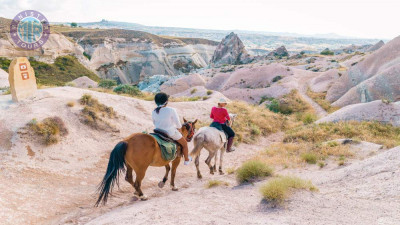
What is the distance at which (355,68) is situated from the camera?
105ft

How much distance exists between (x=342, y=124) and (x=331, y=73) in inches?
839

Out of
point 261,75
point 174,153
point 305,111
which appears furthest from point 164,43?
point 174,153

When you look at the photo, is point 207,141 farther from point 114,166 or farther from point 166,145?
point 114,166

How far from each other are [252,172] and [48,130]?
8864 millimetres

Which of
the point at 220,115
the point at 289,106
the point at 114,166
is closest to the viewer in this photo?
the point at 114,166

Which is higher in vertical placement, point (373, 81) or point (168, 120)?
point (168, 120)

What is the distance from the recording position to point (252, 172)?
899 cm

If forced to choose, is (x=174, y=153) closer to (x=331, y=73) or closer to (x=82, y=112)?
(x=82, y=112)

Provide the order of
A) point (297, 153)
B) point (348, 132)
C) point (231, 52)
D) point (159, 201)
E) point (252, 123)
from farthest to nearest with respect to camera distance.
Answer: point (231, 52) < point (252, 123) < point (348, 132) < point (297, 153) < point (159, 201)

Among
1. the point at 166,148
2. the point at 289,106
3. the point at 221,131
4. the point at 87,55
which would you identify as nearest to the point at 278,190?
the point at 166,148

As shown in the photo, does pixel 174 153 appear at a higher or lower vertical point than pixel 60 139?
higher

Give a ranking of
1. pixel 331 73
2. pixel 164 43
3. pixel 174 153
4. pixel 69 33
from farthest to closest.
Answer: pixel 164 43 < pixel 69 33 < pixel 331 73 < pixel 174 153

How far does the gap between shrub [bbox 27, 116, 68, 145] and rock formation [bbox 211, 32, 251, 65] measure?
67666 mm

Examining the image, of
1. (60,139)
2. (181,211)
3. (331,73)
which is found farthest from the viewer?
(331,73)
